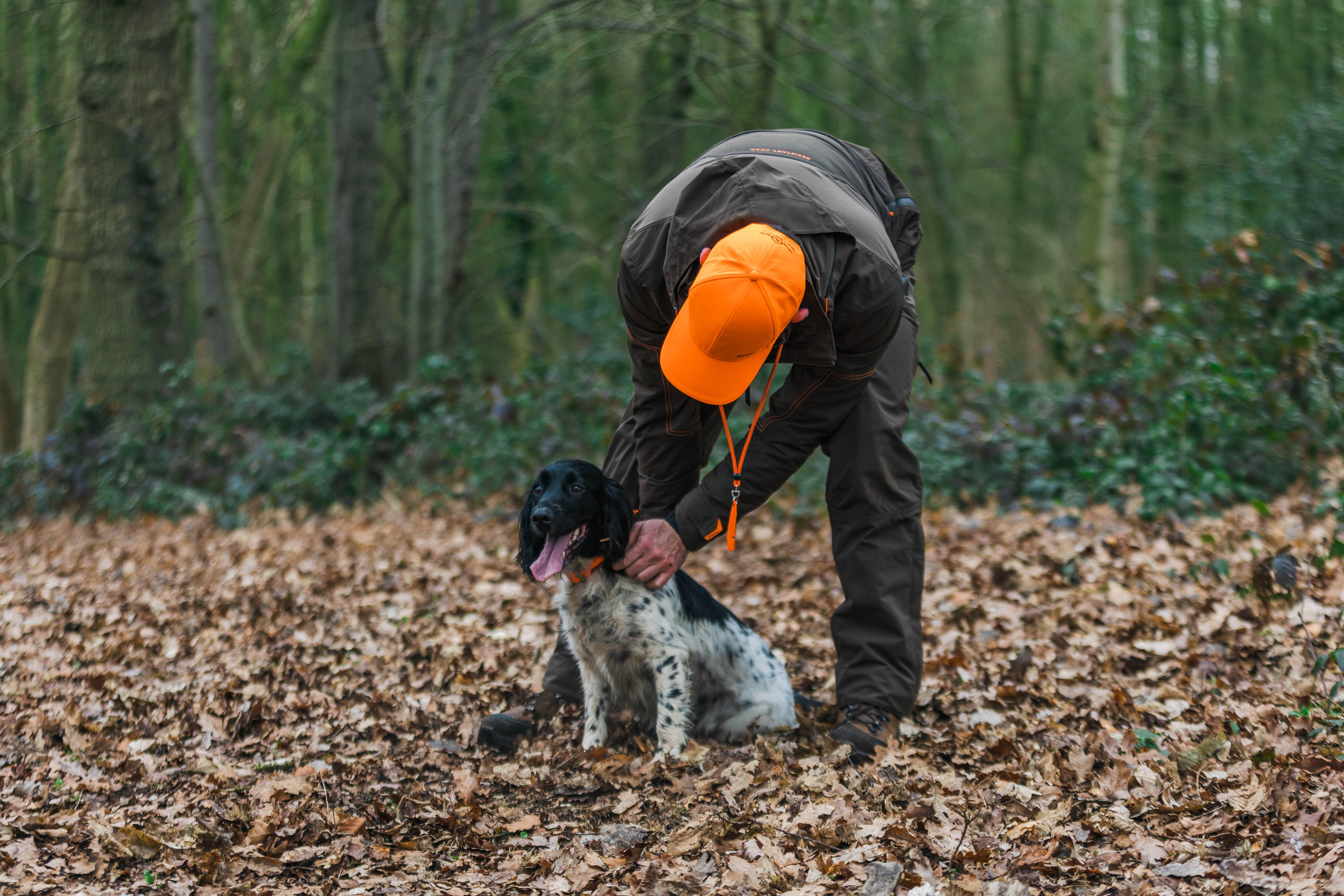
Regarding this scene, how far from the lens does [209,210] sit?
11.2 metres

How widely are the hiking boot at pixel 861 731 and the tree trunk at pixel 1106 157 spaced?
9.17m

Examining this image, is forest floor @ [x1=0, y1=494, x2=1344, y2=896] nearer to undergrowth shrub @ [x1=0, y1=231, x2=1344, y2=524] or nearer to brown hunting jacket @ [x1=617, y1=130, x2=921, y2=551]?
undergrowth shrub @ [x1=0, y1=231, x2=1344, y2=524]

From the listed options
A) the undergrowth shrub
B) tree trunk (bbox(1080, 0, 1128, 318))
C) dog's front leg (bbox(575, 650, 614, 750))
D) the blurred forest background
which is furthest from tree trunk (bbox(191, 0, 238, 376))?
tree trunk (bbox(1080, 0, 1128, 318))

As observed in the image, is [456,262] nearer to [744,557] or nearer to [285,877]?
[744,557]

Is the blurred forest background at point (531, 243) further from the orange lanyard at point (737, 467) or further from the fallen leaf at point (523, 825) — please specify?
the fallen leaf at point (523, 825)

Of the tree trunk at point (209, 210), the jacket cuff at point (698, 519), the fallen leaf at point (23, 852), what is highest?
the tree trunk at point (209, 210)

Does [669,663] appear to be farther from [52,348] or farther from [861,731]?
[52,348]

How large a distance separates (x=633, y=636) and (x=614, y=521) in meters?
0.46

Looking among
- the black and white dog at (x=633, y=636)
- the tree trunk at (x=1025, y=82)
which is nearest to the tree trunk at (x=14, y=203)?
the black and white dog at (x=633, y=636)

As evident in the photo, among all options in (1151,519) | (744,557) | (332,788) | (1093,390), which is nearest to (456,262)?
(744,557)

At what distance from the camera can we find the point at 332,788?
137 inches

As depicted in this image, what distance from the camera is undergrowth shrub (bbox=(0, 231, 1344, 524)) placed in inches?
279

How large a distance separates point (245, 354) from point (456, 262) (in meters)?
2.90

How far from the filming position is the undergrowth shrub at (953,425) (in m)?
7.08
